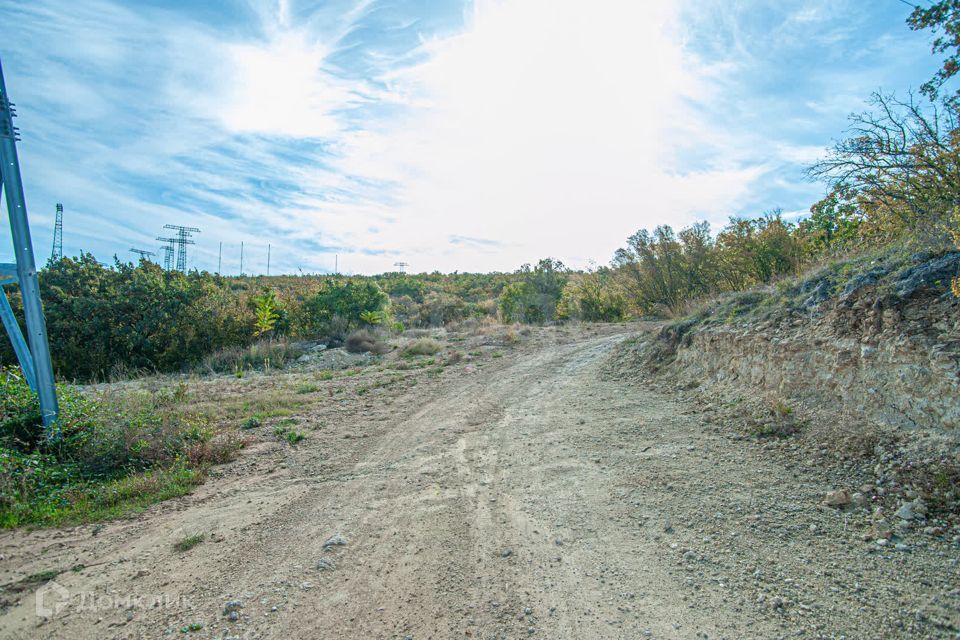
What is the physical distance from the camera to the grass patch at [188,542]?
4.15 metres

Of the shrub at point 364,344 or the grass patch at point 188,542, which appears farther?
the shrub at point 364,344

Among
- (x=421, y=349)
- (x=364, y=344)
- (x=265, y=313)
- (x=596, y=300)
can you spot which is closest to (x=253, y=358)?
(x=265, y=313)

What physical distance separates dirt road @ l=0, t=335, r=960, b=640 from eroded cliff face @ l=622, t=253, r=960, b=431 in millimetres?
1089

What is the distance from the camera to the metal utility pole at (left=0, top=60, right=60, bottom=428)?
6.06m

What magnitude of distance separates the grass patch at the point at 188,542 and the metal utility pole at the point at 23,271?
355cm

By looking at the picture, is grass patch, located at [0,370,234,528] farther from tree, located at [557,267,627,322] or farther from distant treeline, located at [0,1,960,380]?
tree, located at [557,267,627,322]

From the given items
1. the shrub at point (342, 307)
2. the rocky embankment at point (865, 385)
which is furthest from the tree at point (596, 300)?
the rocky embankment at point (865, 385)

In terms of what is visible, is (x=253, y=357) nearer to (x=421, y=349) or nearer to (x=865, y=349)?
(x=421, y=349)

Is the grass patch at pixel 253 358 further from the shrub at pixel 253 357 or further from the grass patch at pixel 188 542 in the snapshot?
the grass patch at pixel 188 542

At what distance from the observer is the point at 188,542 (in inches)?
165

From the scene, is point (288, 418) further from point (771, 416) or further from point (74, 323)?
point (74, 323)

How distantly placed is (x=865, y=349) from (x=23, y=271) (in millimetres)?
10240

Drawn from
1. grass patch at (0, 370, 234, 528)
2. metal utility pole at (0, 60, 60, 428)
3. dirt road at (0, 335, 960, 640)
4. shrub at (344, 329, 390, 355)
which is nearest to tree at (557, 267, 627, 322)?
shrub at (344, 329, 390, 355)

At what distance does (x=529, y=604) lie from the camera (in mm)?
3156
